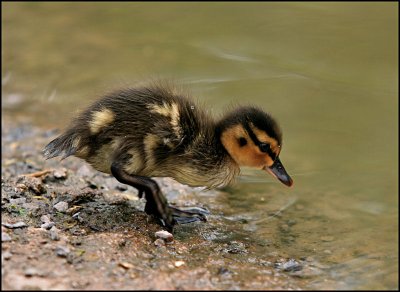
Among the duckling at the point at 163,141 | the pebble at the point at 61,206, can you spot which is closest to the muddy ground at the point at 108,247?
the pebble at the point at 61,206

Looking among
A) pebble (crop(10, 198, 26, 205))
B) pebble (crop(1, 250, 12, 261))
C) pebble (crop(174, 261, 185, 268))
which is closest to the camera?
pebble (crop(1, 250, 12, 261))

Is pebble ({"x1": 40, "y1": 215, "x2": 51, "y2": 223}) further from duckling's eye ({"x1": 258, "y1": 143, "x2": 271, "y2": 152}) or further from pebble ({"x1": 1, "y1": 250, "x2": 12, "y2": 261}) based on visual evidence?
duckling's eye ({"x1": 258, "y1": 143, "x2": 271, "y2": 152})

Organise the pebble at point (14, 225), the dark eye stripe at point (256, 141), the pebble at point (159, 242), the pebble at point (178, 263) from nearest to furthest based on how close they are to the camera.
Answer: the pebble at point (178, 263) < the pebble at point (14, 225) < the pebble at point (159, 242) < the dark eye stripe at point (256, 141)

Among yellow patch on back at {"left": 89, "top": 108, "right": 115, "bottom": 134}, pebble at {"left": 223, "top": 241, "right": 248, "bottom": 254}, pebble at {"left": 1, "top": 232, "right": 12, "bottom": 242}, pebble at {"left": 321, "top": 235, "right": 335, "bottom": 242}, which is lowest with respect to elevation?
pebble at {"left": 321, "top": 235, "right": 335, "bottom": 242}

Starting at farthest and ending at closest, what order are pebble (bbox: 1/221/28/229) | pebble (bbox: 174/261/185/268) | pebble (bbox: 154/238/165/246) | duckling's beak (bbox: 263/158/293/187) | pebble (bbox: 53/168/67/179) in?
pebble (bbox: 53/168/67/179) < duckling's beak (bbox: 263/158/293/187) < pebble (bbox: 154/238/165/246) < pebble (bbox: 1/221/28/229) < pebble (bbox: 174/261/185/268)

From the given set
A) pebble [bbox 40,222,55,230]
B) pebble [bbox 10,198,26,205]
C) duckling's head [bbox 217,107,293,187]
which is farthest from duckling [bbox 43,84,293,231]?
pebble [bbox 40,222,55,230]

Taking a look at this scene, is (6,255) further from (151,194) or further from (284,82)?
(284,82)

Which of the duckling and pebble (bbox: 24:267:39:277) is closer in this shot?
pebble (bbox: 24:267:39:277)

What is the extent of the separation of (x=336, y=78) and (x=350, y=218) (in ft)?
8.61

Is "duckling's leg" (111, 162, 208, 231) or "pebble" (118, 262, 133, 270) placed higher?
"duckling's leg" (111, 162, 208, 231)

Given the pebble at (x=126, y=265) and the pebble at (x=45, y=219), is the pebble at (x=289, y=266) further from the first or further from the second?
the pebble at (x=45, y=219)

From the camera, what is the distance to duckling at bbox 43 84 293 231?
4.30 metres

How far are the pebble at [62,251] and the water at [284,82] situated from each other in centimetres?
125

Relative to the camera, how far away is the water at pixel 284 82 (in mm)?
4801
